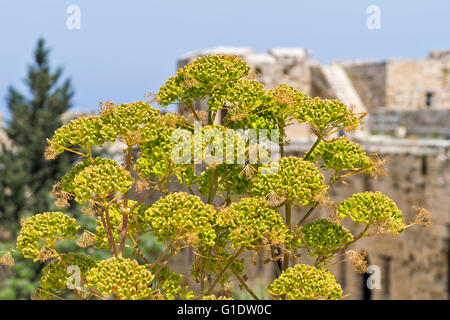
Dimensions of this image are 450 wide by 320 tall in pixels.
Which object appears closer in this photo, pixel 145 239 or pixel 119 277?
pixel 119 277

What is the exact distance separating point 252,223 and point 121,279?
0.77 m

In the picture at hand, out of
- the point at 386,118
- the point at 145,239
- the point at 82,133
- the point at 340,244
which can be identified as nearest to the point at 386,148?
the point at 386,118

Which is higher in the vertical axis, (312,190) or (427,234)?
(312,190)

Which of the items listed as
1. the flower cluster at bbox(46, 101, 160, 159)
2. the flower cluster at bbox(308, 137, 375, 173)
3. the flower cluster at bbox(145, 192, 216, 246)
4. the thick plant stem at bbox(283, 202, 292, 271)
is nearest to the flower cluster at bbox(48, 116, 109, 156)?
the flower cluster at bbox(46, 101, 160, 159)

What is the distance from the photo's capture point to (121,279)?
285 cm

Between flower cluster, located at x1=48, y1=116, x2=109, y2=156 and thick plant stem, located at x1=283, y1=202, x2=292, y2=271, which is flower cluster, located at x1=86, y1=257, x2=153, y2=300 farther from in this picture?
thick plant stem, located at x1=283, y1=202, x2=292, y2=271

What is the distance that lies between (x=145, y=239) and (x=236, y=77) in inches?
374

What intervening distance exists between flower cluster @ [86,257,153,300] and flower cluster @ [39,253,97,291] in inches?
20.7

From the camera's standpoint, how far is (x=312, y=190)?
3156mm

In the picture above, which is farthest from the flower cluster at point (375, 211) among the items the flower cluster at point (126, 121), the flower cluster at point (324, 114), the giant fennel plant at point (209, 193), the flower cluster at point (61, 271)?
the flower cluster at point (61, 271)

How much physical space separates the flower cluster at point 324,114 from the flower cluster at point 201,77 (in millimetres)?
449

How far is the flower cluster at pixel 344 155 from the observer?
3.51 meters

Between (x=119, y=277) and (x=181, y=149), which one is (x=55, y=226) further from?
(x=181, y=149)
